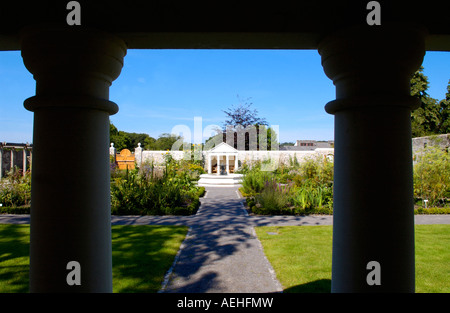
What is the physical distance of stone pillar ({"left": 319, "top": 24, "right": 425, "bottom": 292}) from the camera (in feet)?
4.05

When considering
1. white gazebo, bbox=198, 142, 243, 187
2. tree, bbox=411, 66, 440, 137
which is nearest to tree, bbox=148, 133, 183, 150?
white gazebo, bbox=198, 142, 243, 187

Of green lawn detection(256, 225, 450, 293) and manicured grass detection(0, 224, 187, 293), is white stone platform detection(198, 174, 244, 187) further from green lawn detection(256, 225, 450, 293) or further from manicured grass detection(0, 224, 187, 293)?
manicured grass detection(0, 224, 187, 293)

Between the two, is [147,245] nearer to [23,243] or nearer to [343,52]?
[23,243]

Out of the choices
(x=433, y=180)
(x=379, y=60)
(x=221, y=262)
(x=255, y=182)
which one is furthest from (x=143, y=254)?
(x=433, y=180)

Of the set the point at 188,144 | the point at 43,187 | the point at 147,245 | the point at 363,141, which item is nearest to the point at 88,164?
the point at 43,187

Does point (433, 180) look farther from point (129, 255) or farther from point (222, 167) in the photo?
point (222, 167)

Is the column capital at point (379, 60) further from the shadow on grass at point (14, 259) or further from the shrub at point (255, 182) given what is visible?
the shrub at point (255, 182)

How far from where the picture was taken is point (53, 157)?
1263 millimetres

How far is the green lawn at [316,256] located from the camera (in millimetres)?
3646

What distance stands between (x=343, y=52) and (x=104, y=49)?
1.12 meters

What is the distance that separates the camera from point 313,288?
3.47 m

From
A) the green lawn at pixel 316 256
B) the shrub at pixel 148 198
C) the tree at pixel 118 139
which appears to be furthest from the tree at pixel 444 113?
the tree at pixel 118 139

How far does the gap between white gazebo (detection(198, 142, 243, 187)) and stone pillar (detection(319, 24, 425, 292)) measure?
1619cm

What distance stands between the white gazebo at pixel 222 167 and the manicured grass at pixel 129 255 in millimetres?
11527
